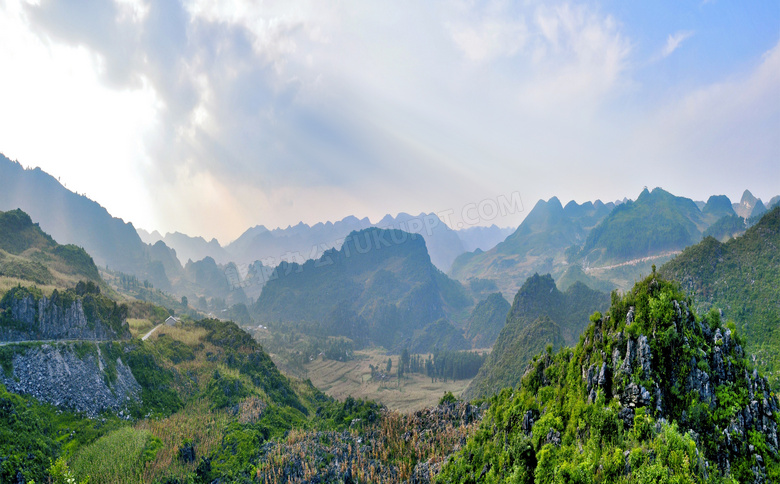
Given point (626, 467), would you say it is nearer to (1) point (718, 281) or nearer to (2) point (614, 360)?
(2) point (614, 360)

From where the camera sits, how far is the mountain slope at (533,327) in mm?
84625

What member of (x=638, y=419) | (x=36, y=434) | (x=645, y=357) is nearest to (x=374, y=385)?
(x=36, y=434)

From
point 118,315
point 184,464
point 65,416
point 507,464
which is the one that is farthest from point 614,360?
point 118,315

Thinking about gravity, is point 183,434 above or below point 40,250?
below

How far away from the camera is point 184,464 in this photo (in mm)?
26391

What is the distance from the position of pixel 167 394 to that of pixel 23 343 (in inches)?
596

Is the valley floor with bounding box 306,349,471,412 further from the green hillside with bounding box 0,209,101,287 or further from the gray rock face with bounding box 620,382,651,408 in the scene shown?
the gray rock face with bounding box 620,382,651,408

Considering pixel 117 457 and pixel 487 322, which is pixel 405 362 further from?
pixel 117 457

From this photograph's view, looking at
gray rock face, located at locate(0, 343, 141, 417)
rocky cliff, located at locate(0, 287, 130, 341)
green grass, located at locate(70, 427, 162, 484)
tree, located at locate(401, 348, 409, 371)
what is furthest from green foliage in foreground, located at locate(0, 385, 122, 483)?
tree, located at locate(401, 348, 409, 371)

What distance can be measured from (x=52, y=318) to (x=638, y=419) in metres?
54.2

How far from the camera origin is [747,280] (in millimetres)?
64000

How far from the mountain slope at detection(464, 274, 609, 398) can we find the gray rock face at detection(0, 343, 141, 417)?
233 ft

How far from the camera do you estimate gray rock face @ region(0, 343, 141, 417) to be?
94.7 ft

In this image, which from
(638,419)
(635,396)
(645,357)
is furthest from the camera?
(645,357)
